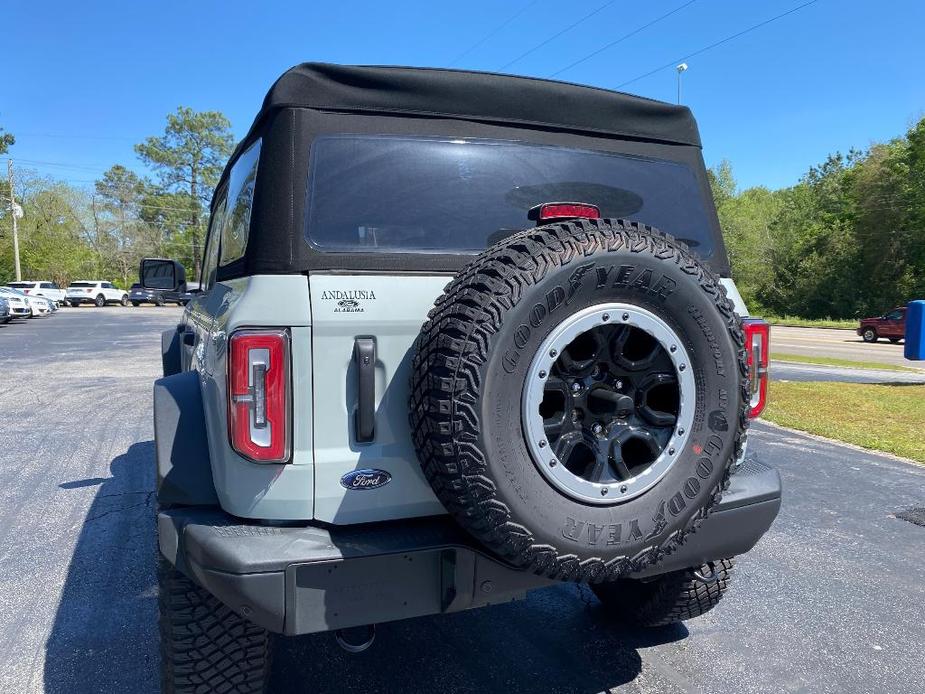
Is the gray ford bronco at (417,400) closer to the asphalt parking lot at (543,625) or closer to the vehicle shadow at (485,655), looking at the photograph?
the vehicle shadow at (485,655)

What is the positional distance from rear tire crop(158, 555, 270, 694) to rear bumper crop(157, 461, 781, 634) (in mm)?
180

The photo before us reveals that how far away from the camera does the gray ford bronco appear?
1.79 m

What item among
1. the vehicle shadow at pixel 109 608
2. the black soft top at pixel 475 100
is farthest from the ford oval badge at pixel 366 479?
the vehicle shadow at pixel 109 608

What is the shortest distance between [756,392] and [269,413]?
1.90 m

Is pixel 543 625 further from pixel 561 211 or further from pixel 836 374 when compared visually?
pixel 836 374

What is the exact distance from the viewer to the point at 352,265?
6.72 ft

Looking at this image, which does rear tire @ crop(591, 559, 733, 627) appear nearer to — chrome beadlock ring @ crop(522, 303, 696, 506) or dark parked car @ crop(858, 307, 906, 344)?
chrome beadlock ring @ crop(522, 303, 696, 506)

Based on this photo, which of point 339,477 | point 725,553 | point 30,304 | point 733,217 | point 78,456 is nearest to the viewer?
point 339,477

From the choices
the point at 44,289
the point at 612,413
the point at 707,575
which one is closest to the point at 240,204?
the point at 612,413

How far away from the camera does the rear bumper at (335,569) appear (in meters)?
1.78

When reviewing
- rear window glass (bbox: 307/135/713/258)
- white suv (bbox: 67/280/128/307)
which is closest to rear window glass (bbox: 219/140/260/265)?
rear window glass (bbox: 307/135/713/258)

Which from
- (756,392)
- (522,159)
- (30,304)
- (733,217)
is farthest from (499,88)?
(733,217)

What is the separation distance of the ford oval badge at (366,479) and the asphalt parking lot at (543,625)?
3.43 feet

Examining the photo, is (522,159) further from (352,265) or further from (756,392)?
(756,392)
